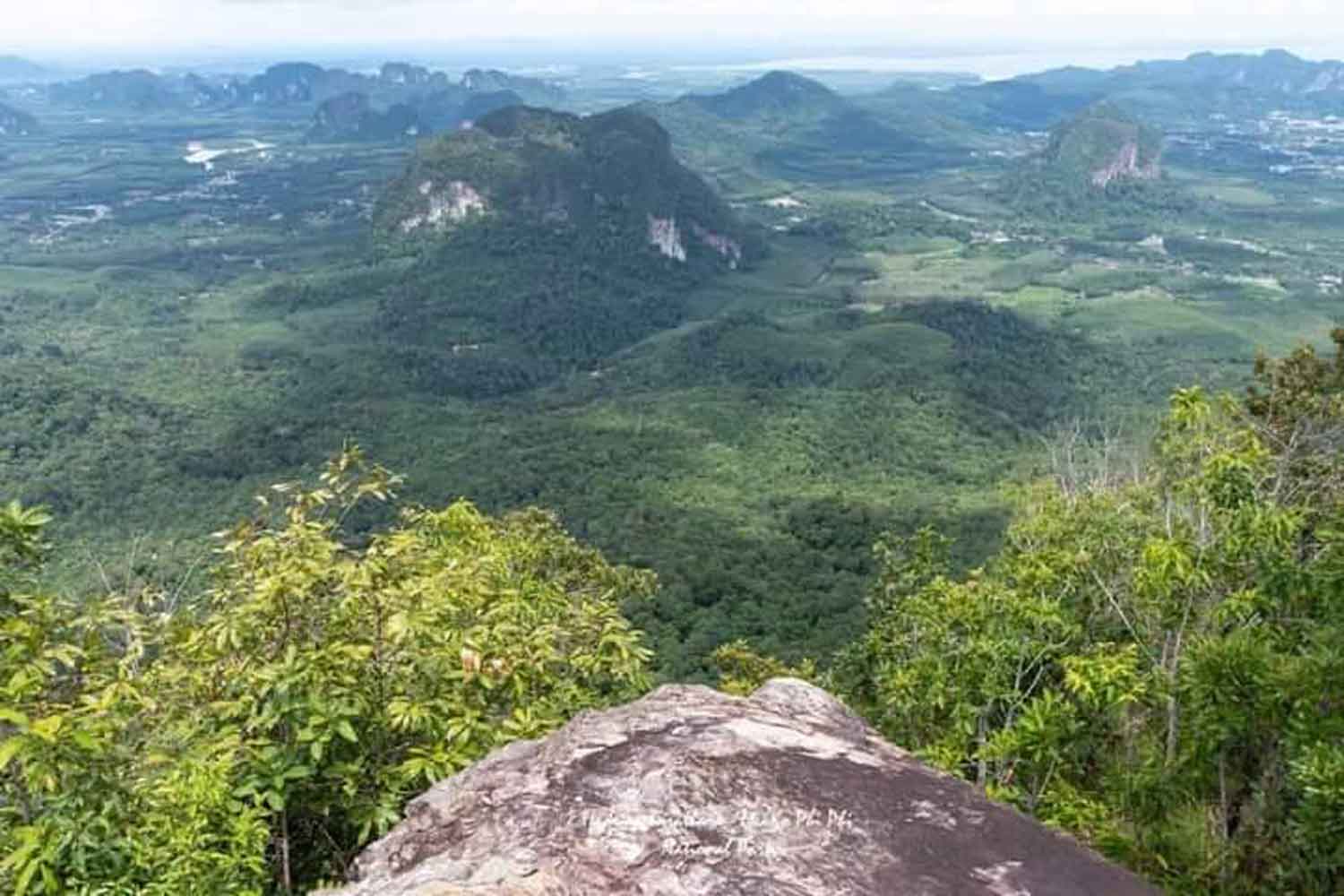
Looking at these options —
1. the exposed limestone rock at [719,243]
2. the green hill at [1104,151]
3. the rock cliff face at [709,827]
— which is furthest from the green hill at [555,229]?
the rock cliff face at [709,827]

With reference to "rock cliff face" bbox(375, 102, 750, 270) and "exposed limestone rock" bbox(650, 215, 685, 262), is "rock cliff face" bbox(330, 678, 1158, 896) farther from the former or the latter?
"exposed limestone rock" bbox(650, 215, 685, 262)

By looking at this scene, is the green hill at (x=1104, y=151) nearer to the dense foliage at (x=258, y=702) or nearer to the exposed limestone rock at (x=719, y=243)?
the exposed limestone rock at (x=719, y=243)

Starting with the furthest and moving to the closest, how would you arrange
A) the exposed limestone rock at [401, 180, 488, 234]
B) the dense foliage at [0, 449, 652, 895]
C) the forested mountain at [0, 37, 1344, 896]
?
the exposed limestone rock at [401, 180, 488, 234]
the forested mountain at [0, 37, 1344, 896]
the dense foliage at [0, 449, 652, 895]

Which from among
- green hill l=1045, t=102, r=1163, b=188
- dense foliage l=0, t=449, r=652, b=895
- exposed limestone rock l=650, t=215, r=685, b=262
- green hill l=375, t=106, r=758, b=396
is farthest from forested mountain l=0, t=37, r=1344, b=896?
green hill l=1045, t=102, r=1163, b=188

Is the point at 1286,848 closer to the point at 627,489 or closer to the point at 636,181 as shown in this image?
the point at 627,489

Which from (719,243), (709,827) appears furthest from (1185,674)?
(719,243)

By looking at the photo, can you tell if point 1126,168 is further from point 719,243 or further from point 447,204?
point 447,204
